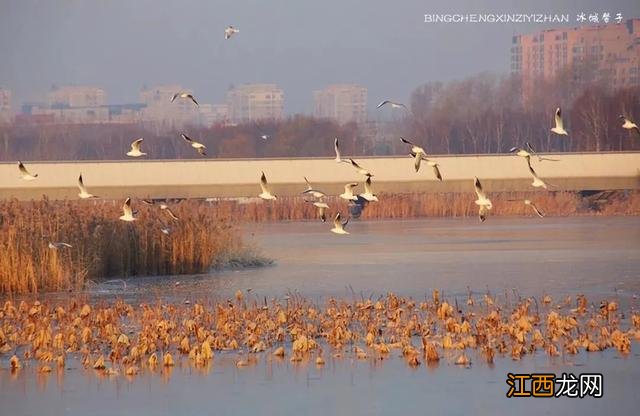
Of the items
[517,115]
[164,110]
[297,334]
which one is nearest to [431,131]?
[517,115]

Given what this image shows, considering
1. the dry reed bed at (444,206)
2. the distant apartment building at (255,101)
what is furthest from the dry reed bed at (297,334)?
the distant apartment building at (255,101)

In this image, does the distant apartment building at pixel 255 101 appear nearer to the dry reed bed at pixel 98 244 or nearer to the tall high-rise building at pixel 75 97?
the tall high-rise building at pixel 75 97

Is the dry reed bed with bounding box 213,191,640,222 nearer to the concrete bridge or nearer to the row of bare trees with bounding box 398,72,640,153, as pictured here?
the concrete bridge

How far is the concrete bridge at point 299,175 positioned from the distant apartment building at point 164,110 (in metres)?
36.6

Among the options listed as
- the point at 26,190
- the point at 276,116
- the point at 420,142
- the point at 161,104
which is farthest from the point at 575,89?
the point at 26,190

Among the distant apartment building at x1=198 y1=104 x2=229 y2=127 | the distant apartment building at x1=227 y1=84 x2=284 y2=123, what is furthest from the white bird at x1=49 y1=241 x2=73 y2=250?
the distant apartment building at x1=198 y1=104 x2=229 y2=127

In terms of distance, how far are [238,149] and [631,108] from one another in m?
22.8

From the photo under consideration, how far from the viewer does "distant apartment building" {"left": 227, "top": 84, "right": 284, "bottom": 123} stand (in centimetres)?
10675

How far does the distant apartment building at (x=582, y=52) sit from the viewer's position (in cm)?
9888

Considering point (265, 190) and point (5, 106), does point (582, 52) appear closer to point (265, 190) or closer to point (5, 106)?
point (5, 106)

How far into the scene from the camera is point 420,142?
89375 millimetres

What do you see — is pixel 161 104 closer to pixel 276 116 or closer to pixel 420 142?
pixel 276 116

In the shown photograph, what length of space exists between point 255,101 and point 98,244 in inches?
3413

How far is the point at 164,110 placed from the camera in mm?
106000
